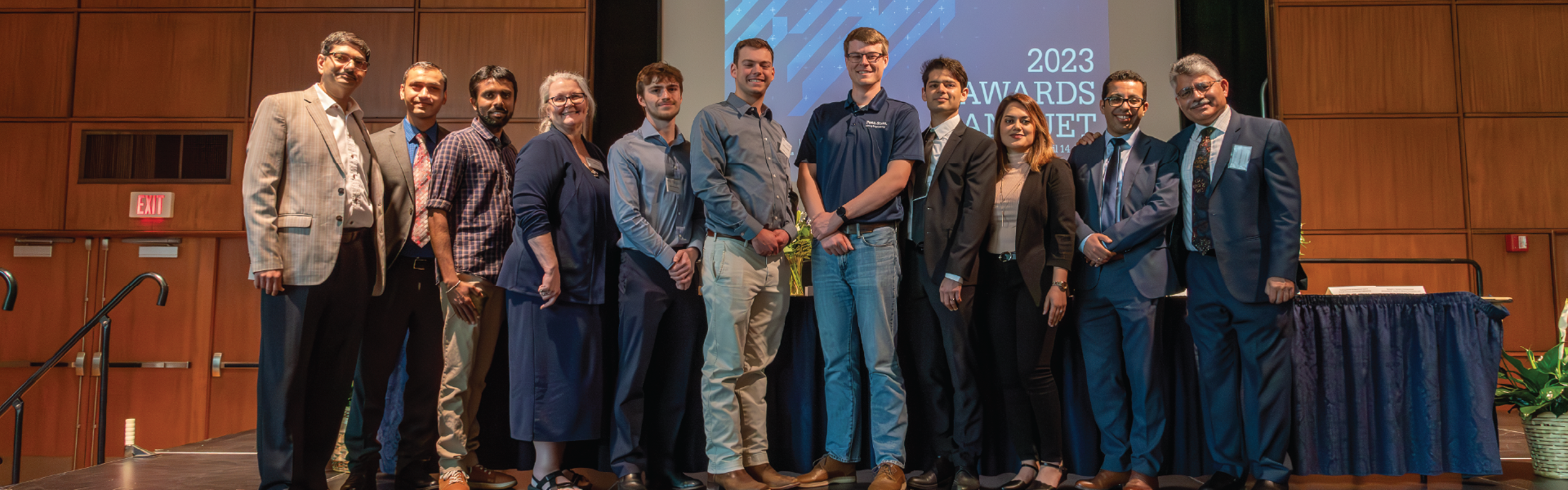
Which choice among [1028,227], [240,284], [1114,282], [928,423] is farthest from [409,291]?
[240,284]

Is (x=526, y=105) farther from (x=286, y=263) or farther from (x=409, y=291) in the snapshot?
(x=286, y=263)

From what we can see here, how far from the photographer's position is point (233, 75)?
5711mm

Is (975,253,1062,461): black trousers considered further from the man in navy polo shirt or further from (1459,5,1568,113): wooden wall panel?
(1459,5,1568,113): wooden wall panel

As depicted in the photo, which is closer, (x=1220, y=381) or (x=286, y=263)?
(x=286, y=263)

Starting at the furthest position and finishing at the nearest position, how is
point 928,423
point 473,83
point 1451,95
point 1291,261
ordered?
1. point 1451,95
2. point 473,83
3. point 928,423
4. point 1291,261

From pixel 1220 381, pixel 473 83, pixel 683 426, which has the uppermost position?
pixel 473 83

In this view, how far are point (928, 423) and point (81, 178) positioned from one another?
6150mm

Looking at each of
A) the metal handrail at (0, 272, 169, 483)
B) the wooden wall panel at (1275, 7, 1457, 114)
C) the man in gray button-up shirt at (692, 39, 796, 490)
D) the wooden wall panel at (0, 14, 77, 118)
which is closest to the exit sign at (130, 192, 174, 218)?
the wooden wall panel at (0, 14, 77, 118)

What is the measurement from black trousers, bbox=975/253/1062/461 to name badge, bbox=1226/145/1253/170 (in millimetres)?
744

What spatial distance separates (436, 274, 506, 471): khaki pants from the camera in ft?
8.70

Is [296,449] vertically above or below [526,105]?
below

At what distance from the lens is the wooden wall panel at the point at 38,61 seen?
5664 millimetres

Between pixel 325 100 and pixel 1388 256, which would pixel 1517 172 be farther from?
pixel 325 100

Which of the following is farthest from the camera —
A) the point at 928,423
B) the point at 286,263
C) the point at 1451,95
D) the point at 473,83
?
the point at 1451,95
